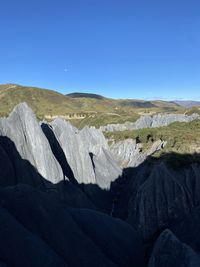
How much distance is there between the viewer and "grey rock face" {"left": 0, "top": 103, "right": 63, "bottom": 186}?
141ft

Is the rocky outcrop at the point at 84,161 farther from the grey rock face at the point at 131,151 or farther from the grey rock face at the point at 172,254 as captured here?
the grey rock face at the point at 172,254

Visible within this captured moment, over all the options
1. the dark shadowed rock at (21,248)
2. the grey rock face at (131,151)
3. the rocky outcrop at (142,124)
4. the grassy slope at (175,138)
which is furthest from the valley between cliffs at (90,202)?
the rocky outcrop at (142,124)

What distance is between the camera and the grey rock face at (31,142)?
1698 inches

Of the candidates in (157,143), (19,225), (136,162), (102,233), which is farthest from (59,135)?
(19,225)

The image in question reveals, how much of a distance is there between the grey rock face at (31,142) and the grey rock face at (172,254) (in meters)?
24.0

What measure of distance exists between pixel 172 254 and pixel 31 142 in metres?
28.2

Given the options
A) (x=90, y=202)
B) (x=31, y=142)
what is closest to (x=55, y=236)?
(x=90, y=202)

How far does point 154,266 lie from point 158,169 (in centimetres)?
2071

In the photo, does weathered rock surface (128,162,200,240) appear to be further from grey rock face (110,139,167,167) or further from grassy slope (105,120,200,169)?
grey rock face (110,139,167,167)

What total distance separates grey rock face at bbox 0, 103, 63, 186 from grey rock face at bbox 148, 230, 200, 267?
23973mm

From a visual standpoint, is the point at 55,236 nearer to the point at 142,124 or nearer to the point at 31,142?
the point at 31,142

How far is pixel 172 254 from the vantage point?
753 inches

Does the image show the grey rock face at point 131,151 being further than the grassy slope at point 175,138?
Yes

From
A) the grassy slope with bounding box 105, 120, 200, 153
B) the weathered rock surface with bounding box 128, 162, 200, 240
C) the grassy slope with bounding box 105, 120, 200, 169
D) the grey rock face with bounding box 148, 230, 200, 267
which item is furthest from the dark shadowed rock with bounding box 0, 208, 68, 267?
the grassy slope with bounding box 105, 120, 200, 153
